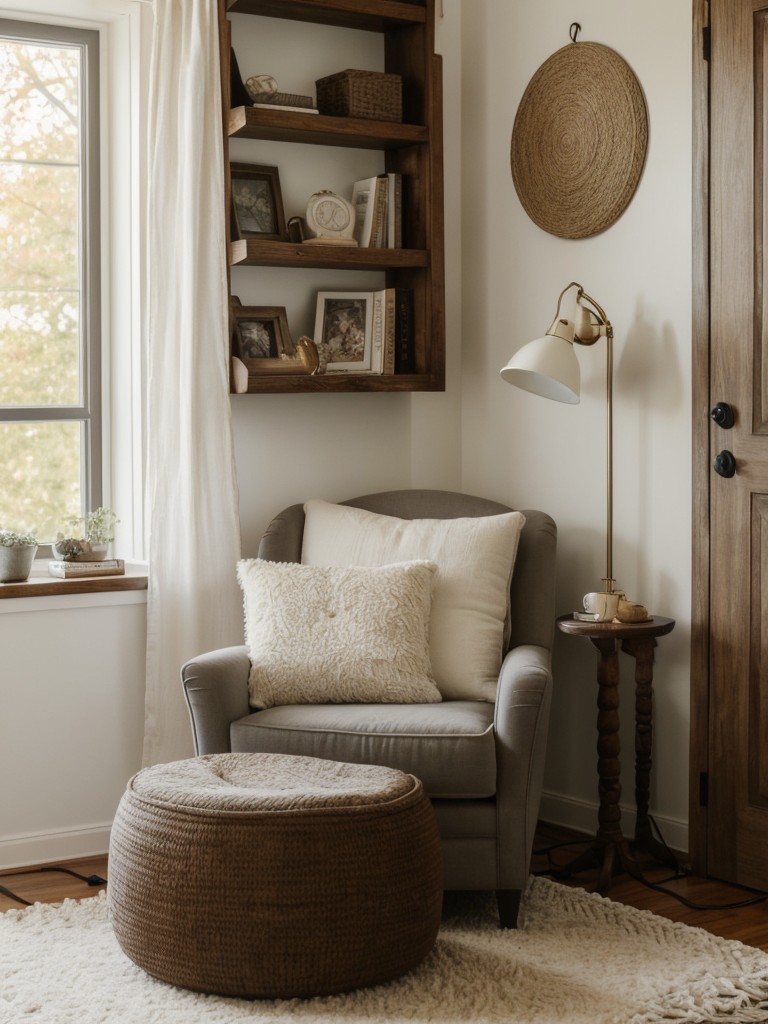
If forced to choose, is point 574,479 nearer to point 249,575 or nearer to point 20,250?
Result: point 249,575

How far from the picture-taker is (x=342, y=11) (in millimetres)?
3473

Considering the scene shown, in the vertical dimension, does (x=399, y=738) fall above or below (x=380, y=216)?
below

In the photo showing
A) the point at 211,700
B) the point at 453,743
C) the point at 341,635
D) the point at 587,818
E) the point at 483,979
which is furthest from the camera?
the point at 587,818

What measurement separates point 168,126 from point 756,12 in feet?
4.97

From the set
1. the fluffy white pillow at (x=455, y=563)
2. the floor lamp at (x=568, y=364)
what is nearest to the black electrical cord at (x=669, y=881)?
the fluffy white pillow at (x=455, y=563)

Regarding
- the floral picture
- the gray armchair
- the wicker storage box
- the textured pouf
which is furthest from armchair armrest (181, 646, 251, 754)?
the wicker storage box

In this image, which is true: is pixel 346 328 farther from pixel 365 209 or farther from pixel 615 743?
pixel 615 743

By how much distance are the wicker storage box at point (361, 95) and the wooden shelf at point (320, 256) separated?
0.39 metres

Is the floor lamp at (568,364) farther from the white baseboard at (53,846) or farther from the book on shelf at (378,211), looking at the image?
the white baseboard at (53,846)

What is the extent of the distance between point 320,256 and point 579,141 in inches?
30.7

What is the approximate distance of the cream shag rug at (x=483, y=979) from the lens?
223 centimetres

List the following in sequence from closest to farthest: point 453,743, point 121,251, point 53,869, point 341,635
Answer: point 453,743
point 341,635
point 53,869
point 121,251

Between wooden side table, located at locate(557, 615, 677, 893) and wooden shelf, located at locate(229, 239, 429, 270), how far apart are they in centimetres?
119

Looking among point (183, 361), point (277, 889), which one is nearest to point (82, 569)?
point (183, 361)
